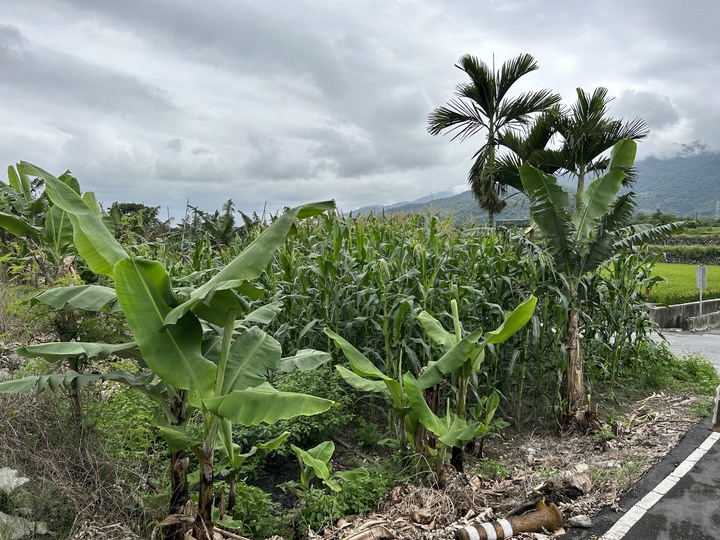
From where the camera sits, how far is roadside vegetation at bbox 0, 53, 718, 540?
3203 mm

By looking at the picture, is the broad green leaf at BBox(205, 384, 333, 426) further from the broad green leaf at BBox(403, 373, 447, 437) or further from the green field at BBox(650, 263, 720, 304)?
the green field at BBox(650, 263, 720, 304)

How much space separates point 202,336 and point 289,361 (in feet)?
3.31

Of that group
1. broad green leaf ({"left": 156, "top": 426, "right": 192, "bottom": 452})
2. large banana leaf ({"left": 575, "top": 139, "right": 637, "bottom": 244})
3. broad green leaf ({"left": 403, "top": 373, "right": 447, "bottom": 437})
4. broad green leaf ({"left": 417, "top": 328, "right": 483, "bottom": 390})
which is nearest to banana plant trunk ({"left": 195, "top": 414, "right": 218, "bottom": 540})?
broad green leaf ({"left": 156, "top": 426, "right": 192, "bottom": 452})

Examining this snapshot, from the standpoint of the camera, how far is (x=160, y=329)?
115 inches

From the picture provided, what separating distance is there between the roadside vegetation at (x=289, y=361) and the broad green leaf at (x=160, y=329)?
1cm

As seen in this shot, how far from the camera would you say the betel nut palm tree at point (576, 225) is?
19.7ft

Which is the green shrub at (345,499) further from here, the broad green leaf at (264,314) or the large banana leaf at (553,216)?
the large banana leaf at (553,216)

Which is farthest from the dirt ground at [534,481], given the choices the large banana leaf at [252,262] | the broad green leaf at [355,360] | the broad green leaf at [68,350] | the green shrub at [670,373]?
the broad green leaf at [68,350]

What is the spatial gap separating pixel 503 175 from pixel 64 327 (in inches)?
533

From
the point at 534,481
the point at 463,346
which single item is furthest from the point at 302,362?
the point at 534,481

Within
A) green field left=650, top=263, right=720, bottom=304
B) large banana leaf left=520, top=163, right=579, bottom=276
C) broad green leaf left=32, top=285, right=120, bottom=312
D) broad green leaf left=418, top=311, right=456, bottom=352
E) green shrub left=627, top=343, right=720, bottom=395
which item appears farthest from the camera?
green field left=650, top=263, right=720, bottom=304

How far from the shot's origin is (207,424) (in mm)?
3229

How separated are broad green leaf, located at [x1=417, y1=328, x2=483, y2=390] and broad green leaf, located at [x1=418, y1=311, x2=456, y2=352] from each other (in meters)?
0.34

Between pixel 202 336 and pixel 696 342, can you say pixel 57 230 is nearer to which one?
pixel 202 336
